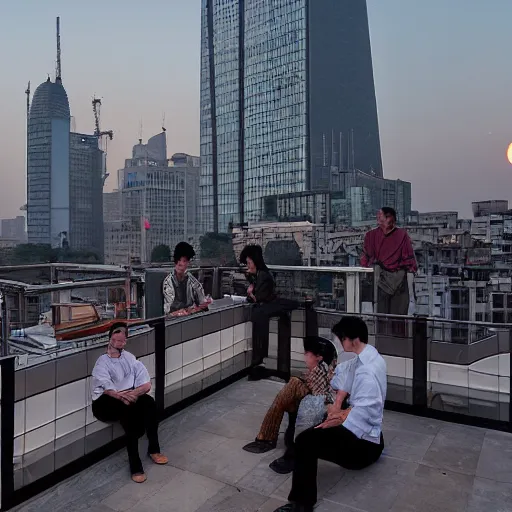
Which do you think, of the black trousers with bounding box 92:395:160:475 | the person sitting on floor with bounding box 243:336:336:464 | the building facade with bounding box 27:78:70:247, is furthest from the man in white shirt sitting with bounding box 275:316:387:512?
the building facade with bounding box 27:78:70:247

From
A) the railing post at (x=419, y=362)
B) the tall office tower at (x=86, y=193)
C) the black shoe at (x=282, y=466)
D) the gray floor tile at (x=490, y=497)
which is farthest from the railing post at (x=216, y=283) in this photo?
the tall office tower at (x=86, y=193)

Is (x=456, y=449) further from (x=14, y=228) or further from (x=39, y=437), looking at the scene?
(x=14, y=228)

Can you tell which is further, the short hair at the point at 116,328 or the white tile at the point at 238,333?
the white tile at the point at 238,333

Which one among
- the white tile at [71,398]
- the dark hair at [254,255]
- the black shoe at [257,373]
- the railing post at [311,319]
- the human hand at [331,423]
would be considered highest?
the dark hair at [254,255]

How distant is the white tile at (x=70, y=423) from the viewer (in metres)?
2.86

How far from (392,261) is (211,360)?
2.25 metres

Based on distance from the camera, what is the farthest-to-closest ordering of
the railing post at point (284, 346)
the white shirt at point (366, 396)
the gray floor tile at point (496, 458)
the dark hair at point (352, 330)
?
the railing post at point (284, 346), the gray floor tile at point (496, 458), the dark hair at point (352, 330), the white shirt at point (366, 396)

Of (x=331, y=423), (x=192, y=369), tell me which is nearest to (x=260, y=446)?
(x=331, y=423)

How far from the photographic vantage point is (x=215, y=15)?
104938mm

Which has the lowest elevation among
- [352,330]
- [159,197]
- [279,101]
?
[352,330]

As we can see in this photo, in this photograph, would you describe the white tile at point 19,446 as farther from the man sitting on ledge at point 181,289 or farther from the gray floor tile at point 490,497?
the gray floor tile at point 490,497

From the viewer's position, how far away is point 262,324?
4.84m

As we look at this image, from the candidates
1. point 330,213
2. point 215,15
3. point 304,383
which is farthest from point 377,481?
point 215,15

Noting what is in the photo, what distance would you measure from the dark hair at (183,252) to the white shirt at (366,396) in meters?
2.19
